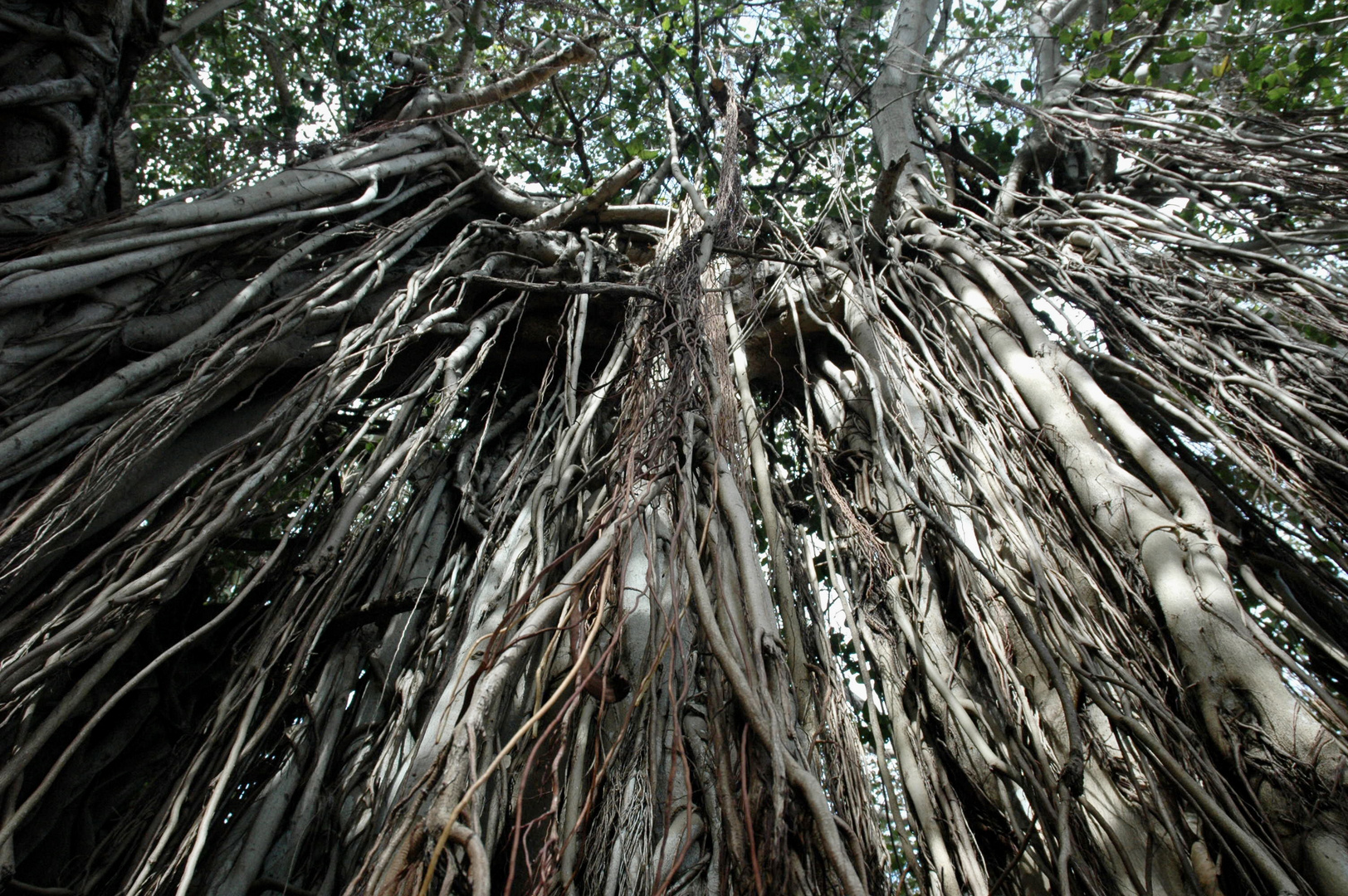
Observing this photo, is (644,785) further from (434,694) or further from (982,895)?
(982,895)

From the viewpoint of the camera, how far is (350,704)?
Answer: 133cm

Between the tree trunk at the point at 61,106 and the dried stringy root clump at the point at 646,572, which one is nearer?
the dried stringy root clump at the point at 646,572

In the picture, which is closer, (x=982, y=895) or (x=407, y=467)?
(x=982, y=895)

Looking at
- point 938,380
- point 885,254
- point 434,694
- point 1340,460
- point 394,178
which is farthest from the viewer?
point 885,254

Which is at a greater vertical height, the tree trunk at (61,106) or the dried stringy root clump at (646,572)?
the tree trunk at (61,106)

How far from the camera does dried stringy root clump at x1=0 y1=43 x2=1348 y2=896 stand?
858mm

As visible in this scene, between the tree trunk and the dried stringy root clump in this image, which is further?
the tree trunk

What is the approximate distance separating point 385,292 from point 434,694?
3.51 feet

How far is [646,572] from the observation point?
107 centimetres

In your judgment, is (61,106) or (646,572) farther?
(61,106)

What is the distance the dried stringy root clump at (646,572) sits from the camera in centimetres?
86

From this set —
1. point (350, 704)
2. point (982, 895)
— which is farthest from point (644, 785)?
point (350, 704)

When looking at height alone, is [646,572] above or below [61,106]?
below

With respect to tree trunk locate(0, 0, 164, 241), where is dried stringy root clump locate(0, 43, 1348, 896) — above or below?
below
